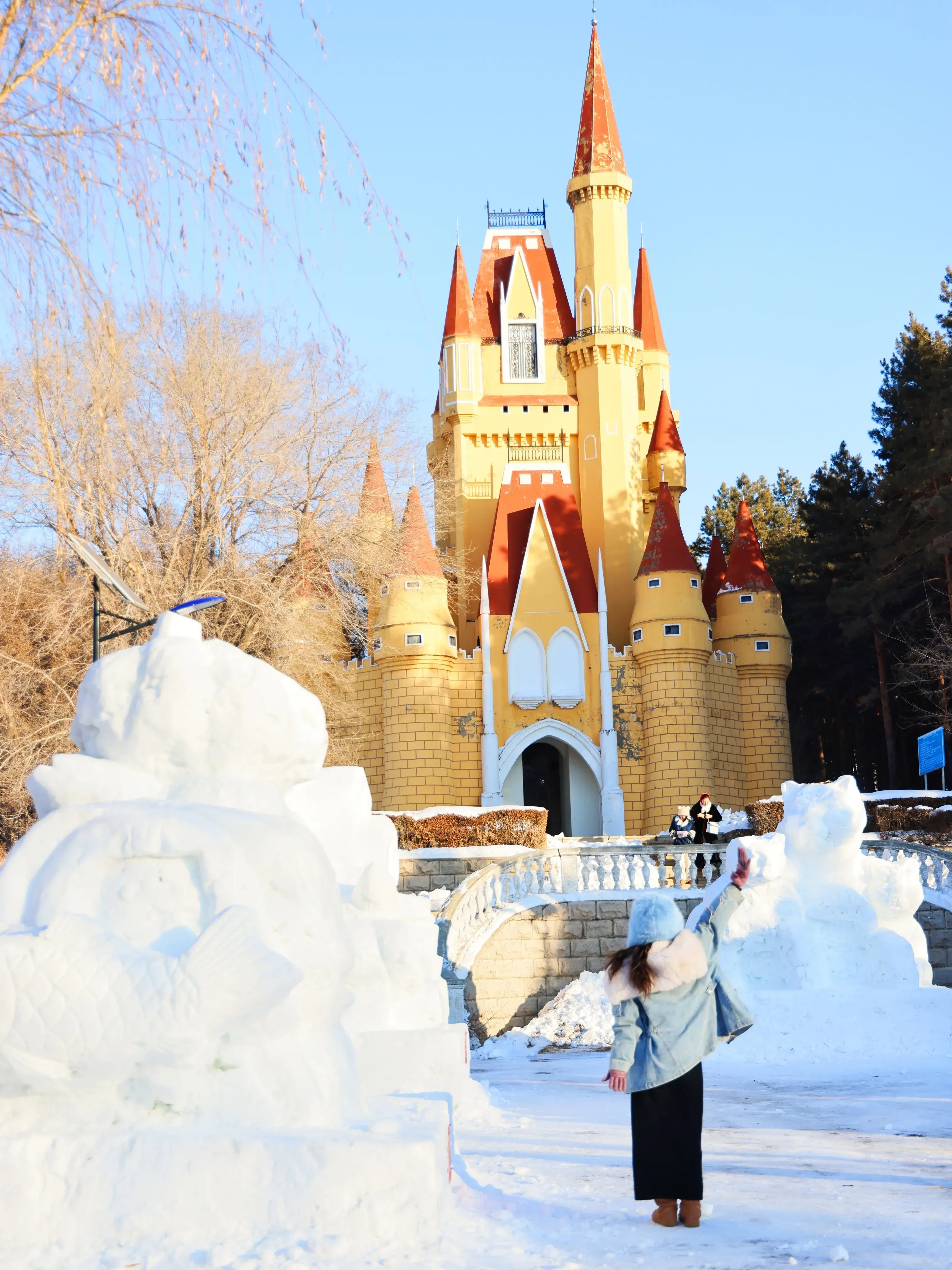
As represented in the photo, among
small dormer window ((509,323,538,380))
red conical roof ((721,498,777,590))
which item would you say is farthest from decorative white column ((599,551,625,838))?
small dormer window ((509,323,538,380))

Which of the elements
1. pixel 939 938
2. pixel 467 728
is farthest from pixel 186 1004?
pixel 467 728

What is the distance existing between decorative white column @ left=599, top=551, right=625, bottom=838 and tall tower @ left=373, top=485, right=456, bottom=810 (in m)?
1.34

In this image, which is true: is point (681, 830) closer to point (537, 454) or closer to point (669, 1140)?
point (669, 1140)

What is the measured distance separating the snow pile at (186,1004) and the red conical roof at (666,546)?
2768cm

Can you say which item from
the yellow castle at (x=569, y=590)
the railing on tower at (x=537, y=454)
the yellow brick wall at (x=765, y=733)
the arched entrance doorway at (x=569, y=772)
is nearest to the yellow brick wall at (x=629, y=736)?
the yellow castle at (x=569, y=590)

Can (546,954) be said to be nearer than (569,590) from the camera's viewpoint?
Yes

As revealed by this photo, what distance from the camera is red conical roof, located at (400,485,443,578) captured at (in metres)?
30.4

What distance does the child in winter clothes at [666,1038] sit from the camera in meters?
4.24

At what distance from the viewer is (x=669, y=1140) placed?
429 cm

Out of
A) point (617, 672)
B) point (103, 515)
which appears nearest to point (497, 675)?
point (617, 672)

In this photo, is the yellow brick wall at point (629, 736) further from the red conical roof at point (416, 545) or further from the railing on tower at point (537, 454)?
the railing on tower at point (537, 454)

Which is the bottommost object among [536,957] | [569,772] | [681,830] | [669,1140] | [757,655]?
[669,1140]

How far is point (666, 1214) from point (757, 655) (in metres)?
29.6

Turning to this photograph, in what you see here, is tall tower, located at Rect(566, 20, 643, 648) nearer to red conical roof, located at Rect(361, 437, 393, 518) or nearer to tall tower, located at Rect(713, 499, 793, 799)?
tall tower, located at Rect(713, 499, 793, 799)
